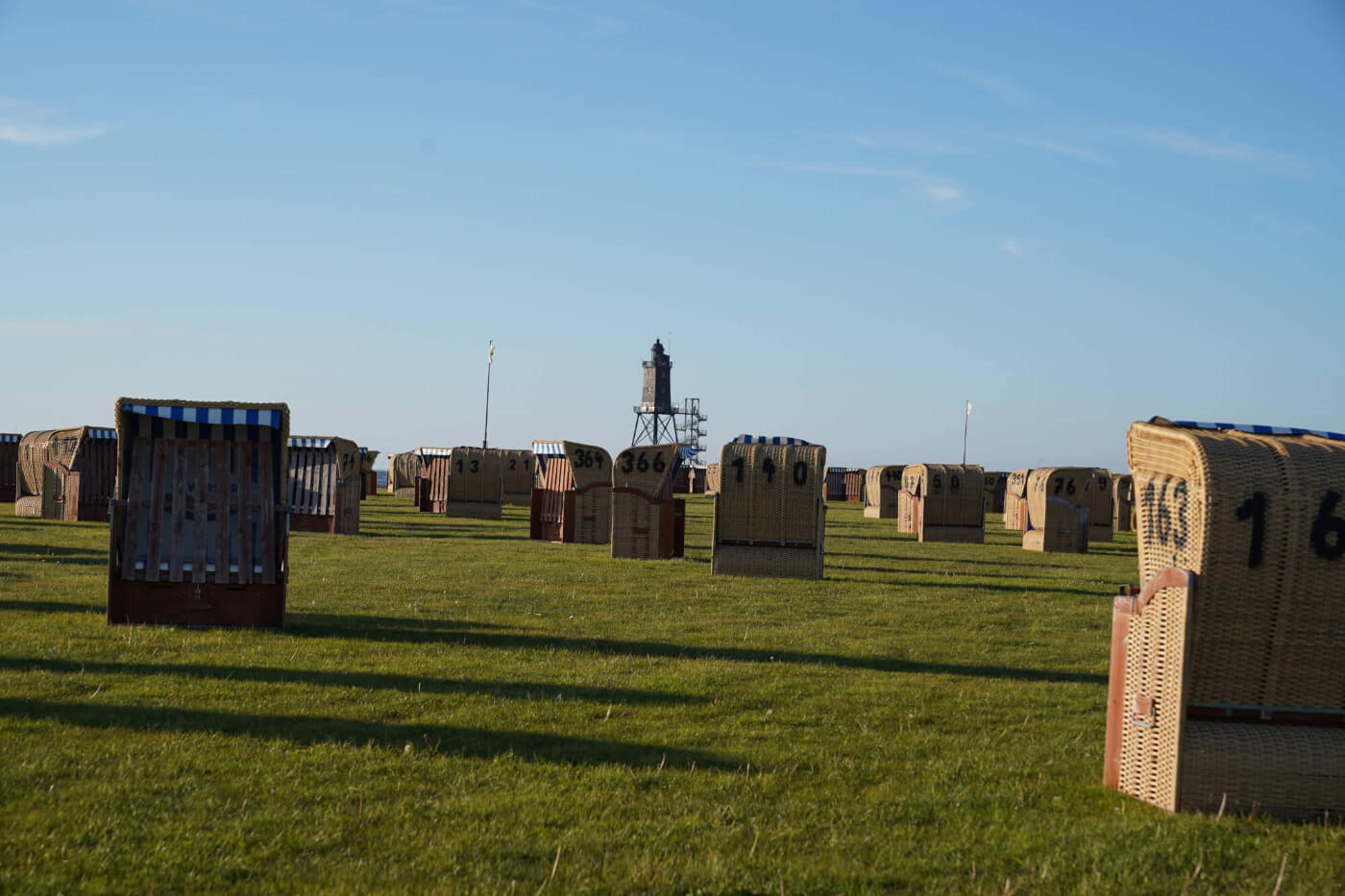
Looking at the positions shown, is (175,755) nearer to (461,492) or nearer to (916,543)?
(916,543)

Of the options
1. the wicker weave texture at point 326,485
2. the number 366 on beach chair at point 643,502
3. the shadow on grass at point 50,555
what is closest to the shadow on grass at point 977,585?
the number 366 on beach chair at point 643,502

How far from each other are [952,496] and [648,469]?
13.8 m

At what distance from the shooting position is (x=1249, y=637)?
22.2 feet

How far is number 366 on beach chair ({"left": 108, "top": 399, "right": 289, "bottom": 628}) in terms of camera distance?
12.7 m

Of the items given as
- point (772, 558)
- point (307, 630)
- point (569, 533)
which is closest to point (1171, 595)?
point (307, 630)

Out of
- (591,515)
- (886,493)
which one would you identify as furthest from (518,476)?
(591,515)

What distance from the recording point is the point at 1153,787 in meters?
6.92

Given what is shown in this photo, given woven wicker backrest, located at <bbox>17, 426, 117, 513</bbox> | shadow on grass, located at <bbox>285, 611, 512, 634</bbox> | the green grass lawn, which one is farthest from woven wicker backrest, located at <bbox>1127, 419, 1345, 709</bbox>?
woven wicker backrest, located at <bbox>17, 426, 117, 513</bbox>

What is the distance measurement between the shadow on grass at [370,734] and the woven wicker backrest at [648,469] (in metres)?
16.4

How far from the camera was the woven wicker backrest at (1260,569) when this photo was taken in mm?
6652

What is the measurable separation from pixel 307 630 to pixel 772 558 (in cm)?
1036

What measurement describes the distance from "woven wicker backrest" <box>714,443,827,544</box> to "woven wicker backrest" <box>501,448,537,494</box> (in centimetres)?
3633

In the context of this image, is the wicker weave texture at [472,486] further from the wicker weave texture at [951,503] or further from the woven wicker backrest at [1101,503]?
the woven wicker backrest at [1101,503]

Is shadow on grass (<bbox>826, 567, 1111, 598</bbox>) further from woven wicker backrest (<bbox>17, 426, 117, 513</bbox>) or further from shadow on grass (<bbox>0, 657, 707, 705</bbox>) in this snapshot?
woven wicker backrest (<bbox>17, 426, 117, 513</bbox>)
